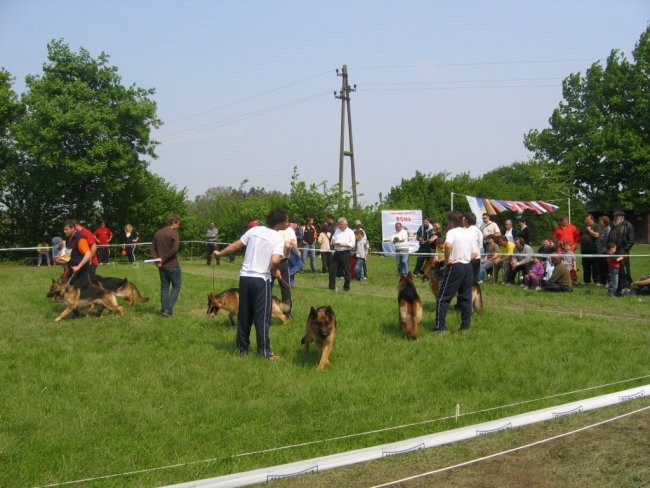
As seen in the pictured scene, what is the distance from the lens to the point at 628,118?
42.3 m

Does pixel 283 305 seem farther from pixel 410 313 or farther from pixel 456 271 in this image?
pixel 456 271

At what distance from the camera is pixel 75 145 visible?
95.1ft

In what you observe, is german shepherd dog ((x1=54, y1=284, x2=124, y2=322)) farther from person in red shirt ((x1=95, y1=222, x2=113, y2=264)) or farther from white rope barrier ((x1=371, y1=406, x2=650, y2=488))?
person in red shirt ((x1=95, y1=222, x2=113, y2=264))

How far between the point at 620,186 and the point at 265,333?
42575 millimetres

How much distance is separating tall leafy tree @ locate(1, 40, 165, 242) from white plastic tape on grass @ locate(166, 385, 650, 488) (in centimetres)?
2654

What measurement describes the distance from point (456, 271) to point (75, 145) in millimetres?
24687

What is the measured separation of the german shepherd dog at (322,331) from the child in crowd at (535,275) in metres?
8.36

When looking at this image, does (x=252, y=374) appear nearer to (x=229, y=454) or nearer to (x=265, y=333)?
(x=265, y=333)

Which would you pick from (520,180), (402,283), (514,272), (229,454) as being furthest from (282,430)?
(520,180)

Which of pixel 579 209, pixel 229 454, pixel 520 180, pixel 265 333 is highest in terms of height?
pixel 520 180

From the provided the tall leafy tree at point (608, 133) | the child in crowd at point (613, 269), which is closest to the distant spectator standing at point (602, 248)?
the child in crowd at point (613, 269)

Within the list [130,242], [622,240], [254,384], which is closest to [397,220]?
[130,242]

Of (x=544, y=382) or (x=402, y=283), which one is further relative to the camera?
(x=402, y=283)

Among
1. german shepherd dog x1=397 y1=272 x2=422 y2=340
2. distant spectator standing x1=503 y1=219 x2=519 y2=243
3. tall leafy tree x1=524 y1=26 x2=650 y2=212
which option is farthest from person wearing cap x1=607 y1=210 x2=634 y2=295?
tall leafy tree x1=524 y1=26 x2=650 y2=212
